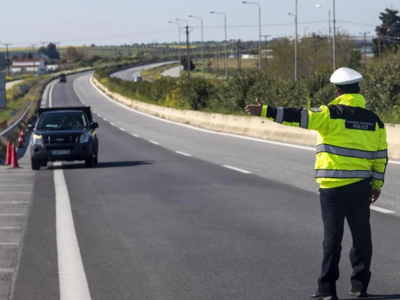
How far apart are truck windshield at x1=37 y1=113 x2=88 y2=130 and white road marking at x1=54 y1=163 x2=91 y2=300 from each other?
8.78 meters

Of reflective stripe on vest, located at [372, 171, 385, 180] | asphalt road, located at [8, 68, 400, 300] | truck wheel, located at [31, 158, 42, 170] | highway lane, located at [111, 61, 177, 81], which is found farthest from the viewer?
highway lane, located at [111, 61, 177, 81]

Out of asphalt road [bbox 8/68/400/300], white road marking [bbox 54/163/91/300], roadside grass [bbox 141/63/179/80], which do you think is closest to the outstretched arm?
asphalt road [bbox 8/68/400/300]

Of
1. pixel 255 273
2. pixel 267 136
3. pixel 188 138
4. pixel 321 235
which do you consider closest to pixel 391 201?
pixel 321 235

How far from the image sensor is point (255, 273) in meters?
7.70

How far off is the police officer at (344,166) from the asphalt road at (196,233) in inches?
16.9

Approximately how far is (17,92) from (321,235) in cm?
9469

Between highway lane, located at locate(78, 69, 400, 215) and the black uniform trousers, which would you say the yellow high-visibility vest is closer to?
the black uniform trousers

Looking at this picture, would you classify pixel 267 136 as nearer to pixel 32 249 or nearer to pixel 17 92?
pixel 32 249

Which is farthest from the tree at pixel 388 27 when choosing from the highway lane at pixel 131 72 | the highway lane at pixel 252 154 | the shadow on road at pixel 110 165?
the shadow on road at pixel 110 165

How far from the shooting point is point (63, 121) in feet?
73.8

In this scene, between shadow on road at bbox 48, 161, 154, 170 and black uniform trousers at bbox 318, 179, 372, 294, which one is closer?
black uniform trousers at bbox 318, 179, 372, 294

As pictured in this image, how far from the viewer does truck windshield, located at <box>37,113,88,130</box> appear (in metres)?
22.3

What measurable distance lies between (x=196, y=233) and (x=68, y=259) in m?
1.96

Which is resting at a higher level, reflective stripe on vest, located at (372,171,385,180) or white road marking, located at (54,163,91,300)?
reflective stripe on vest, located at (372,171,385,180)
